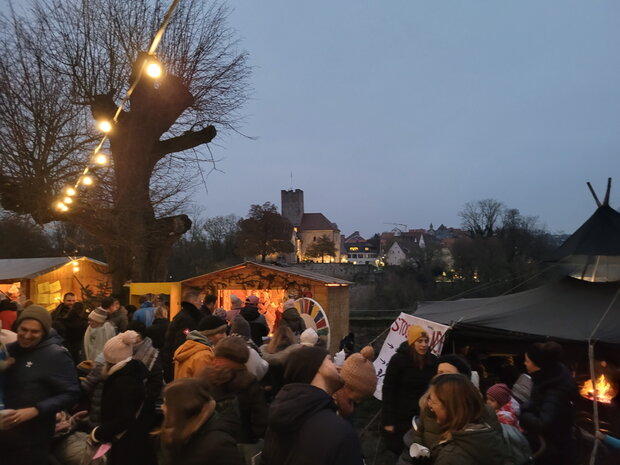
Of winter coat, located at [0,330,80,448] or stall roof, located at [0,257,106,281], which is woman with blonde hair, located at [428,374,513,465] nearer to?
winter coat, located at [0,330,80,448]

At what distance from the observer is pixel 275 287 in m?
12.8

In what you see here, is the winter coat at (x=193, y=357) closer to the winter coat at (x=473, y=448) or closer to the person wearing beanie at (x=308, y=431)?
the person wearing beanie at (x=308, y=431)

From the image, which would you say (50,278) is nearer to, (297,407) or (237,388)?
(237,388)

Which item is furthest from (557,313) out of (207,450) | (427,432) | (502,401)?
(207,450)

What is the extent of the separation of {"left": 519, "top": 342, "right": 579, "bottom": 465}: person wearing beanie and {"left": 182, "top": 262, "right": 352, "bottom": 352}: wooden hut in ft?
28.0

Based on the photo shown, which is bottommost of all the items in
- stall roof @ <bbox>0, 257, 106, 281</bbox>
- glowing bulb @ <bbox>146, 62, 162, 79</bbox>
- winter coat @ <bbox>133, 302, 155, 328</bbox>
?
winter coat @ <bbox>133, 302, 155, 328</bbox>


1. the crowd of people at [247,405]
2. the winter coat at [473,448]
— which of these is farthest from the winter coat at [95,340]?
the winter coat at [473,448]

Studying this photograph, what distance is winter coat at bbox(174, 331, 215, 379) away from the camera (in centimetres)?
351

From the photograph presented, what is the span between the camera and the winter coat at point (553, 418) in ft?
12.4

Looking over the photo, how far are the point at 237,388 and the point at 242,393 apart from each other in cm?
11

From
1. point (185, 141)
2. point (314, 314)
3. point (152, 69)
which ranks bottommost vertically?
point (314, 314)

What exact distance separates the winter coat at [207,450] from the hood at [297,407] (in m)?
0.25

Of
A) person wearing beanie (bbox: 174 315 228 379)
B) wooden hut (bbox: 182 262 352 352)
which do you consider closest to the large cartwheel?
wooden hut (bbox: 182 262 352 352)

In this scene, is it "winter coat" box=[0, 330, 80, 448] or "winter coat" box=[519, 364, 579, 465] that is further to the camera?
"winter coat" box=[519, 364, 579, 465]
